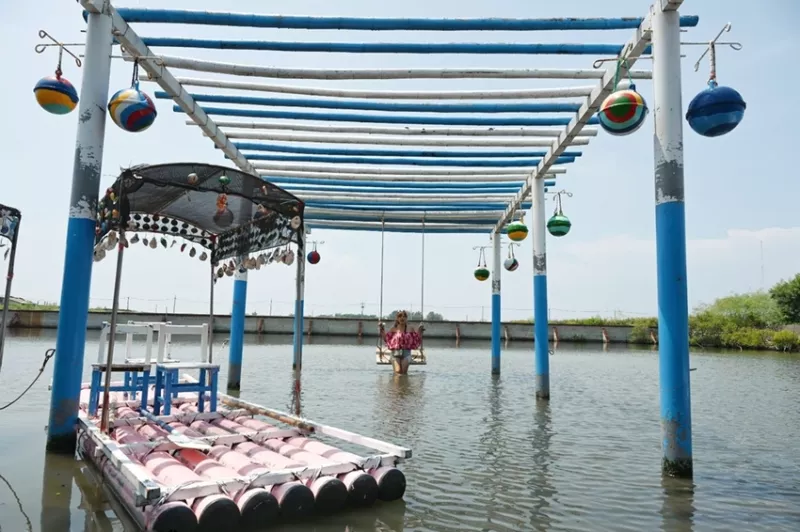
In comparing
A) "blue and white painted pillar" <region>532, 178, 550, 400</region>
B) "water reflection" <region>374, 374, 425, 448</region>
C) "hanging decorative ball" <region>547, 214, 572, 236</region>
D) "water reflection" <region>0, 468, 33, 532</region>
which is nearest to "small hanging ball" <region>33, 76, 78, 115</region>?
"water reflection" <region>0, 468, 33, 532</region>

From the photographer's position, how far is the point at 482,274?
18562mm

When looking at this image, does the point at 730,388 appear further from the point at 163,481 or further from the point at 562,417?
the point at 163,481

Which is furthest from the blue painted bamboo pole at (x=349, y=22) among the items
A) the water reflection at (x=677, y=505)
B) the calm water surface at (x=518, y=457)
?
the water reflection at (x=677, y=505)

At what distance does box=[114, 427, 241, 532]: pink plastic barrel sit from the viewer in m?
4.53

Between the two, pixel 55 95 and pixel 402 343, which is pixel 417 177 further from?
pixel 55 95

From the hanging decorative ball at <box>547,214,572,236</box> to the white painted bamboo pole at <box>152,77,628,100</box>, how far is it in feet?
8.81

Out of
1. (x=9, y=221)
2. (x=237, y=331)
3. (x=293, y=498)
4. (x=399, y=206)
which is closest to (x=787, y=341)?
(x=399, y=206)

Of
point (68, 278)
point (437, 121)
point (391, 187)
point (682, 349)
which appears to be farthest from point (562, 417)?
point (68, 278)

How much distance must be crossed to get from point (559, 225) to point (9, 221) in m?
9.56

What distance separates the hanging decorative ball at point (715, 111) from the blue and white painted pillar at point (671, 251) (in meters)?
0.25

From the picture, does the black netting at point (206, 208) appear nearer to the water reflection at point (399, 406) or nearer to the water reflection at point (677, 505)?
the water reflection at point (399, 406)

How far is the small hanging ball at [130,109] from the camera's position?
717cm

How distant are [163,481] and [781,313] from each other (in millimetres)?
47428

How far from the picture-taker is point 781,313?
137ft
